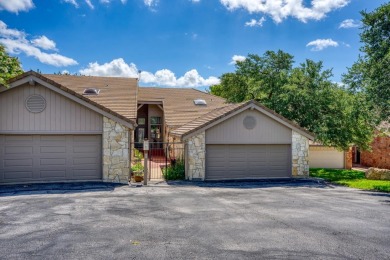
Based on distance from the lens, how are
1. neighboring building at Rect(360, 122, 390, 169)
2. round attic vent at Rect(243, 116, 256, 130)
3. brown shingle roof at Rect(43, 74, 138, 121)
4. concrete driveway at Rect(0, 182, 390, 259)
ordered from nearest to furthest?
concrete driveway at Rect(0, 182, 390, 259)
round attic vent at Rect(243, 116, 256, 130)
brown shingle roof at Rect(43, 74, 138, 121)
neighboring building at Rect(360, 122, 390, 169)

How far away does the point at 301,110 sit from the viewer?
2105cm

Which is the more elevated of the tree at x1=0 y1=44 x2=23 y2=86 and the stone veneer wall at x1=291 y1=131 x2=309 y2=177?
the tree at x1=0 y1=44 x2=23 y2=86

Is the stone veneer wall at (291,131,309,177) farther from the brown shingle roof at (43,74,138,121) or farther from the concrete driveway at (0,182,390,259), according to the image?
the brown shingle roof at (43,74,138,121)

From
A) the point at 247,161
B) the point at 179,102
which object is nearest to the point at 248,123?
the point at 247,161

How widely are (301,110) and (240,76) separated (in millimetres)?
6403

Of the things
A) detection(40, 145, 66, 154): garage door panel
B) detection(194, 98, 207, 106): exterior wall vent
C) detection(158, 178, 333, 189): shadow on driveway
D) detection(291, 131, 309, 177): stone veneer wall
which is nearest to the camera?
detection(40, 145, 66, 154): garage door panel

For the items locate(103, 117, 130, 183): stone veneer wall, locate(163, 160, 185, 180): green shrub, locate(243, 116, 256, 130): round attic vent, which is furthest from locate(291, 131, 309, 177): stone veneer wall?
locate(103, 117, 130, 183): stone veneer wall

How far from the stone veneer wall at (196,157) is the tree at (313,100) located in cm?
773

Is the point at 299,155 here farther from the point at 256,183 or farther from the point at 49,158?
the point at 49,158

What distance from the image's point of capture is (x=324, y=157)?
24.5 meters

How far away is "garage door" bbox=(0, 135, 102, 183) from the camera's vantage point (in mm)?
13961

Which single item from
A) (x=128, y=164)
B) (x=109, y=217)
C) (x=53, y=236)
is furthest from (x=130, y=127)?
(x=53, y=236)

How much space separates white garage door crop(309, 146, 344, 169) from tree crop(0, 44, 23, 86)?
68.6 feet

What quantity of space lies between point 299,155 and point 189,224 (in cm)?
1115
